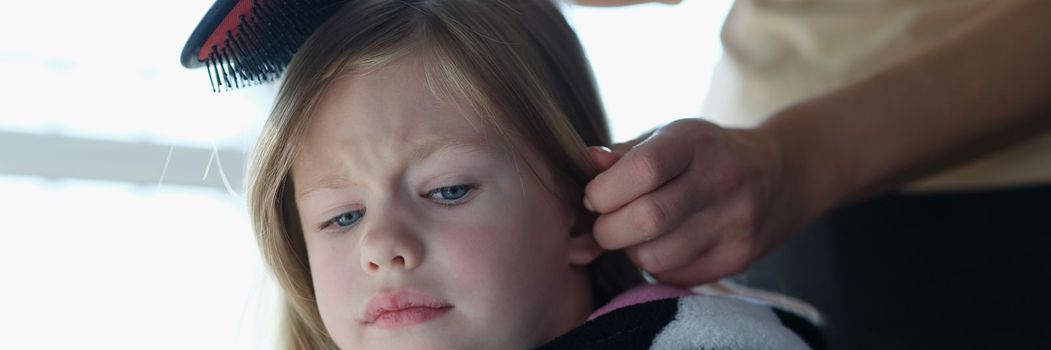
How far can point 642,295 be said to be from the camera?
945 mm

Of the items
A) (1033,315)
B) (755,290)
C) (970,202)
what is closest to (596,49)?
(755,290)

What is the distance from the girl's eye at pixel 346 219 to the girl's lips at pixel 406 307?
78 mm

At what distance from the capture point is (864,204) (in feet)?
3.78

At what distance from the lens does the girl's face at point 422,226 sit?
0.87 m

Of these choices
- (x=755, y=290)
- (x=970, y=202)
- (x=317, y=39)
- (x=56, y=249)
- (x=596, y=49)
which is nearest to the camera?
(x=317, y=39)

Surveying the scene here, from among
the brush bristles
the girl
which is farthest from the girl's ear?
the brush bristles

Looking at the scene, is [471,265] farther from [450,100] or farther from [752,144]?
[752,144]

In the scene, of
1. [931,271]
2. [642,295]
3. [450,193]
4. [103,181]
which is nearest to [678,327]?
[642,295]

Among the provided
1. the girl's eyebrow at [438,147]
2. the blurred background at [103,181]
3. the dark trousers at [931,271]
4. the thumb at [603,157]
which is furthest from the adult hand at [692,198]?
the blurred background at [103,181]

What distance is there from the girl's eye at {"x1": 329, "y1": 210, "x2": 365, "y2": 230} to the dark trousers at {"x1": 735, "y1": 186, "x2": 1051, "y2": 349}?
20.9 inches

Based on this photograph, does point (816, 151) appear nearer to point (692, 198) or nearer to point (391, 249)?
point (692, 198)

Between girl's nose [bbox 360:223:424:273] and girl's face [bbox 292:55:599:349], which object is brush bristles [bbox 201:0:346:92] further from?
girl's nose [bbox 360:223:424:273]

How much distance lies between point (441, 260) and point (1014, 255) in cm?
58

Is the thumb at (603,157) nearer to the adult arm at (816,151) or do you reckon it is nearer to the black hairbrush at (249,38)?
the adult arm at (816,151)
